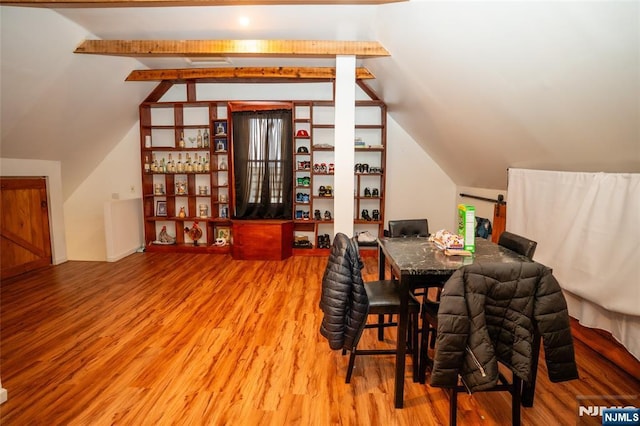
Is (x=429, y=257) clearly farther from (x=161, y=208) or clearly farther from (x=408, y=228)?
(x=161, y=208)

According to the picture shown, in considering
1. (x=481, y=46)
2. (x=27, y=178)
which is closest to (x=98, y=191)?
(x=27, y=178)

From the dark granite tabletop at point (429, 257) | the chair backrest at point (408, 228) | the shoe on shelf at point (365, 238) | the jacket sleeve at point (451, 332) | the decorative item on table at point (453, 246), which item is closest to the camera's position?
the jacket sleeve at point (451, 332)

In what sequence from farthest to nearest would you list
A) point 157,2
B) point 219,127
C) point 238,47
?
1. point 219,127
2. point 238,47
3. point 157,2

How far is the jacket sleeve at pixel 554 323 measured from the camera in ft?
4.81

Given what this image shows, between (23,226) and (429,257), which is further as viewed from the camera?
(23,226)

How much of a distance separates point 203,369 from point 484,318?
6.05ft

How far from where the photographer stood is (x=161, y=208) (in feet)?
18.1

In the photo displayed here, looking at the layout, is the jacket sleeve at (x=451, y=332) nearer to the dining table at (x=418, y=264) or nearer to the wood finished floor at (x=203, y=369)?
the dining table at (x=418, y=264)

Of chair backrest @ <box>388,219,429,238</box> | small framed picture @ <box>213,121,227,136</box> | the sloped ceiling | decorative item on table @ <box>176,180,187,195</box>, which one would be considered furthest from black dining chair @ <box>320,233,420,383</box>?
decorative item on table @ <box>176,180,187,195</box>

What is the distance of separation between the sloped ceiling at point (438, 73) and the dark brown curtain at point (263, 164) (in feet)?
2.88

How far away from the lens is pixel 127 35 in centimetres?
367

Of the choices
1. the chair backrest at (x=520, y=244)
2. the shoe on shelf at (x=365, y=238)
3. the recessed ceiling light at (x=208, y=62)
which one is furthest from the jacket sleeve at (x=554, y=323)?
the recessed ceiling light at (x=208, y=62)

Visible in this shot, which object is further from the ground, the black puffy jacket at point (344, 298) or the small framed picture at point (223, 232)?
the black puffy jacket at point (344, 298)

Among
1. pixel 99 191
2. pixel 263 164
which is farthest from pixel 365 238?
pixel 99 191
